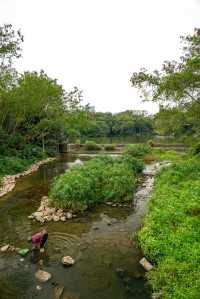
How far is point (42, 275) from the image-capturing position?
6.79m

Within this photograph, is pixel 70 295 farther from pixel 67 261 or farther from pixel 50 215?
pixel 50 215

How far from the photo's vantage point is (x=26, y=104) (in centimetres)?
2403

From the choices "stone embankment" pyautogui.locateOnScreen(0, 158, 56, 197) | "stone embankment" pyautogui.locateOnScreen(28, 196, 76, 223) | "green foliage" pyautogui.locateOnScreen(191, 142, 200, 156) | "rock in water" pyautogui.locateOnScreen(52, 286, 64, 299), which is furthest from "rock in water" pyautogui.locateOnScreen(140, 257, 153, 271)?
"green foliage" pyautogui.locateOnScreen(191, 142, 200, 156)

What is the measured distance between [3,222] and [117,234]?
522cm

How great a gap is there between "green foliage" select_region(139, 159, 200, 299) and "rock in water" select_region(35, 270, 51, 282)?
2.88 meters

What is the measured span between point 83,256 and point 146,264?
2.08m

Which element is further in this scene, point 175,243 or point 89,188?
point 89,188

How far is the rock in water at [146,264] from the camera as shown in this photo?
22.7ft

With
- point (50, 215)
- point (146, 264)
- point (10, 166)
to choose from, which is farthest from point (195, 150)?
point (10, 166)

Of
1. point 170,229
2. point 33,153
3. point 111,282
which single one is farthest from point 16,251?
point 33,153

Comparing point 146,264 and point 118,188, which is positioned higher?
point 118,188

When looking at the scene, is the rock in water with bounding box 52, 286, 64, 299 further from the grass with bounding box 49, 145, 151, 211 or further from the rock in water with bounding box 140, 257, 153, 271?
the grass with bounding box 49, 145, 151, 211

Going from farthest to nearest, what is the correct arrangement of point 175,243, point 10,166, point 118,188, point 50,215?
1. point 10,166
2. point 118,188
3. point 50,215
4. point 175,243

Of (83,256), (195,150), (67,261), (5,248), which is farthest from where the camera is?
(195,150)
